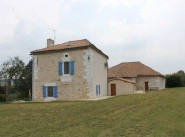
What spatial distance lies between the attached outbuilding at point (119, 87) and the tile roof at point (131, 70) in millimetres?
8179

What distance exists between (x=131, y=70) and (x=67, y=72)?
61.2 feet

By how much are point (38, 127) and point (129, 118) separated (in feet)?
12.8

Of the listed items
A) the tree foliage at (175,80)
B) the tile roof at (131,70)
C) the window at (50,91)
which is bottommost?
the window at (50,91)

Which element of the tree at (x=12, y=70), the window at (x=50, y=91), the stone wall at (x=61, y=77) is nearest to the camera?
the stone wall at (x=61, y=77)

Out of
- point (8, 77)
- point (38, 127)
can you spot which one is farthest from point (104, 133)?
point (8, 77)

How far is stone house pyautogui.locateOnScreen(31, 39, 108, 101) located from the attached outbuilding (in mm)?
4742

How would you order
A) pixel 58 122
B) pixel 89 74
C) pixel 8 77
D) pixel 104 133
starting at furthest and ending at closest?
pixel 8 77 → pixel 89 74 → pixel 58 122 → pixel 104 133

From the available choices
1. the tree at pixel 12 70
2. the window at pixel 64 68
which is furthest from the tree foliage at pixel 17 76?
the window at pixel 64 68

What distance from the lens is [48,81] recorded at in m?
30.1

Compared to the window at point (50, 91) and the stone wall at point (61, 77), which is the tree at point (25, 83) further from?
the window at point (50, 91)

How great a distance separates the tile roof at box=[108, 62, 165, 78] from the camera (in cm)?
4460

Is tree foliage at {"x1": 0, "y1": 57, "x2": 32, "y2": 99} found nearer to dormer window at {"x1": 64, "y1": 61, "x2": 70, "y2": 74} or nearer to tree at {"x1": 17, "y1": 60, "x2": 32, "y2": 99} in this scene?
tree at {"x1": 17, "y1": 60, "x2": 32, "y2": 99}

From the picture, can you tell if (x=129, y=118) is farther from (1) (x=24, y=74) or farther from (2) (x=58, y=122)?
(1) (x=24, y=74)

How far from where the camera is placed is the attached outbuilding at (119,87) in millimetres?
35688
